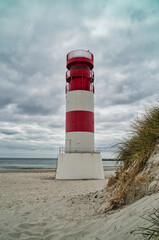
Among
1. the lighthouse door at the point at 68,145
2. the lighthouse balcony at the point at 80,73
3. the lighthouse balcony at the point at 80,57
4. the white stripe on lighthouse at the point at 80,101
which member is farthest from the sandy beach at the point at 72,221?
the lighthouse balcony at the point at 80,57

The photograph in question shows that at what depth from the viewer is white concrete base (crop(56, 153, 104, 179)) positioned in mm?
12852

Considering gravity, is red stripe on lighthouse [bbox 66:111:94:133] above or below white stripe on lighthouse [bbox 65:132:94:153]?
above

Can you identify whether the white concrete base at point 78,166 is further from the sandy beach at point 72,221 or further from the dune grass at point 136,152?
the dune grass at point 136,152

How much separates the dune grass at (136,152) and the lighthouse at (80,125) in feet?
29.1

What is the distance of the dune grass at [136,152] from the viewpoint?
3.37m

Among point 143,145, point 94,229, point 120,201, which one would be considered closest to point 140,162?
point 143,145

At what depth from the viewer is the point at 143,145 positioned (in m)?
3.68

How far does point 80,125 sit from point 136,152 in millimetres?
9626

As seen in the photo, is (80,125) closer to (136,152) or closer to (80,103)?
(80,103)

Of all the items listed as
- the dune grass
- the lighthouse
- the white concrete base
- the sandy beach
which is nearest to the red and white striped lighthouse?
the lighthouse

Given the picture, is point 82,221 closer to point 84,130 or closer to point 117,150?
point 117,150

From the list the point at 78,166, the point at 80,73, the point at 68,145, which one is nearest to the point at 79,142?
the point at 68,145

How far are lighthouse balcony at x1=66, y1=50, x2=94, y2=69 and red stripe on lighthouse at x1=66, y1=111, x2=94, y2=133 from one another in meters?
4.00

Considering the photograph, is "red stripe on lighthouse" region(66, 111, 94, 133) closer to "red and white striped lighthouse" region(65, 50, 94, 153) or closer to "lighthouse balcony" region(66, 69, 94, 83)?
"red and white striped lighthouse" region(65, 50, 94, 153)
